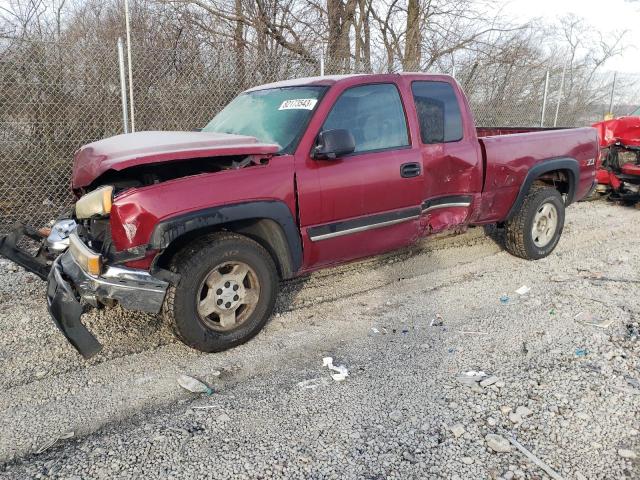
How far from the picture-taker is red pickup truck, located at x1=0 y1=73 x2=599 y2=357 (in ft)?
10.5

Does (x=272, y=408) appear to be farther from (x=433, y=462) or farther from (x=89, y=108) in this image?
(x=89, y=108)

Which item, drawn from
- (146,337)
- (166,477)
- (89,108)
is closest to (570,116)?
(89,108)

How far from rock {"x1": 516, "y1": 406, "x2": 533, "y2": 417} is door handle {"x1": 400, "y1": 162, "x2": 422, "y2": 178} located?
207 centimetres

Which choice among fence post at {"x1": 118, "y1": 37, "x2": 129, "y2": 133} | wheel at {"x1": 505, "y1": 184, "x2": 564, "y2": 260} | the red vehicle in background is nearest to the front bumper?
fence post at {"x1": 118, "y1": 37, "x2": 129, "y2": 133}

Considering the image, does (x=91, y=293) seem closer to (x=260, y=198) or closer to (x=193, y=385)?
(x=193, y=385)

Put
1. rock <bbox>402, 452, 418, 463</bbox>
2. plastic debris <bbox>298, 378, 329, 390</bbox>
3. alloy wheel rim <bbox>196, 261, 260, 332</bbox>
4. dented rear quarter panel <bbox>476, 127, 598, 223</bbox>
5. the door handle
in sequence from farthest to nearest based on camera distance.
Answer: dented rear quarter panel <bbox>476, 127, 598, 223</bbox>
the door handle
alloy wheel rim <bbox>196, 261, 260, 332</bbox>
plastic debris <bbox>298, 378, 329, 390</bbox>
rock <bbox>402, 452, 418, 463</bbox>

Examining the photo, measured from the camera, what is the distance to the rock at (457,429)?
8.68 feet

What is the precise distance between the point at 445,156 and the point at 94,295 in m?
3.09

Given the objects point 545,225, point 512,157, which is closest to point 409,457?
point 512,157

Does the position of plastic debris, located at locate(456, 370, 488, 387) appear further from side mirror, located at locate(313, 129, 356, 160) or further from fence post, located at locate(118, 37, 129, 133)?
fence post, located at locate(118, 37, 129, 133)

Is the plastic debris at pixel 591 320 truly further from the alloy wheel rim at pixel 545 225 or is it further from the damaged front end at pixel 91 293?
the damaged front end at pixel 91 293

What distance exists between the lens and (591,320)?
13.3 ft

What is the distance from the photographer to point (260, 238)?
148 inches

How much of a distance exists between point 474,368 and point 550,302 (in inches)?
59.6
